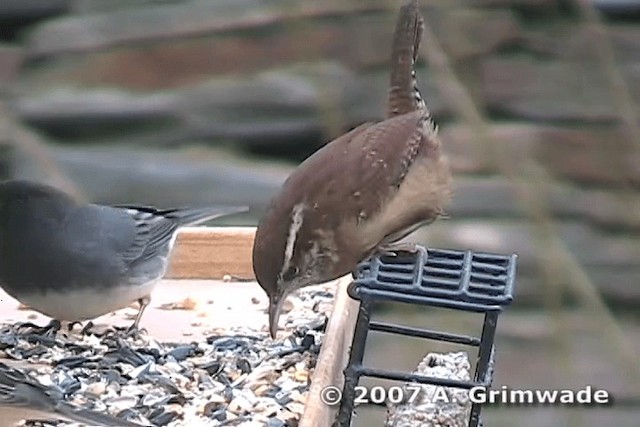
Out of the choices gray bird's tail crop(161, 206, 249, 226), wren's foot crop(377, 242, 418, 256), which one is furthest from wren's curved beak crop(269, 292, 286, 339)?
gray bird's tail crop(161, 206, 249, 226)

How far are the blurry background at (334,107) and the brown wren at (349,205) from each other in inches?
36.5

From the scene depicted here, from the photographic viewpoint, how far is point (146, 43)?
2.53 m

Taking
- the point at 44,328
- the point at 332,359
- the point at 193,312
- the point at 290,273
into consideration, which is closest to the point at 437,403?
the point at 332,359

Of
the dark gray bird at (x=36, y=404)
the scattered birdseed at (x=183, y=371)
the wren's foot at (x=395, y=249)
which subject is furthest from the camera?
the wren's foot at (x=395, y=249)

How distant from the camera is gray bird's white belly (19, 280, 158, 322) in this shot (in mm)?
1588

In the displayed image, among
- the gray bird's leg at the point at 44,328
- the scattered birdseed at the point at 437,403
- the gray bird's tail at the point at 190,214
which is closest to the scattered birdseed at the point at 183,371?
the gray bird's leg at the point at 44,328

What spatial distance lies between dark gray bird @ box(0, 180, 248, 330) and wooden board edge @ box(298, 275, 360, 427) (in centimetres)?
27

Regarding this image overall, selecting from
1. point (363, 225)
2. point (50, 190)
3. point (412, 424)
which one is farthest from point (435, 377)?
point (50, 190)

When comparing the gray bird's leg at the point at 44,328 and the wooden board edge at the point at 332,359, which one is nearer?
the wooden board edge at the point at 332,359

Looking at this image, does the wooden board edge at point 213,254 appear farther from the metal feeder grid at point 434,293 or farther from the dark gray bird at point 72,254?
the metal feeder grid at point 434,293

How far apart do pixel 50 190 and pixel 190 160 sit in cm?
80

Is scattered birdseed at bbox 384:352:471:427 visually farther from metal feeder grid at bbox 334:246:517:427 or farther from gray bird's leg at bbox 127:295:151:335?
gray bird's leg at bbox 127:295:151:335

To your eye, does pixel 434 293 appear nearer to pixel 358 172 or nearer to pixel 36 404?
pixel 358 172

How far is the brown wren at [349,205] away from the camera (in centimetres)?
141
